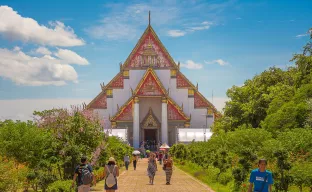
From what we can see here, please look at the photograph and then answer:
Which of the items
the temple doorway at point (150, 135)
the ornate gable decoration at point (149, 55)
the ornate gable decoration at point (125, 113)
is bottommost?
the temple doorway at point (150, 135)

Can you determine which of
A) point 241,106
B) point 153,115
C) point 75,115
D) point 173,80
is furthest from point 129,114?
point 75,115

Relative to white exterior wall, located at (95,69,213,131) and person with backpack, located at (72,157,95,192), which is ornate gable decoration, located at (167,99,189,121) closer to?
white exterior wall, located at (95,69,213,131)

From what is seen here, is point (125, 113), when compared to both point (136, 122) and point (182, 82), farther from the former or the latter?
point (182, 82)

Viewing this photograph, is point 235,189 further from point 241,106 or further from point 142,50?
point 142,50

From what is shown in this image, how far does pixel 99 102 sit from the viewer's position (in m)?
63.5

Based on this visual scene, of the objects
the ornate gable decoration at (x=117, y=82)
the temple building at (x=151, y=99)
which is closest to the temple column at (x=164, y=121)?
the temple building at (x=151, y=99)

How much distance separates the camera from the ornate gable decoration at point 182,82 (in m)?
64.4

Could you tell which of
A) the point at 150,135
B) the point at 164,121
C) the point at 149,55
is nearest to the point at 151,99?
the point at 164,121

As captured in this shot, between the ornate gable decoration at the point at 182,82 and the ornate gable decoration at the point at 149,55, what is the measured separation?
150 cm

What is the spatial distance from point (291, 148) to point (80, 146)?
879 cm

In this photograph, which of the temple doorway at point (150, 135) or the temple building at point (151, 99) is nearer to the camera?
the temple building at point (151, 99)

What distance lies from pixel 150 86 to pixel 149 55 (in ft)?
15.8

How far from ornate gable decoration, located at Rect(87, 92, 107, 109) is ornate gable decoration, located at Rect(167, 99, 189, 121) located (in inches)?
323

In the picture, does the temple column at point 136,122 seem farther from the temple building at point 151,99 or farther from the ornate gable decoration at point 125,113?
the ornate gable decoration at point 125,113
